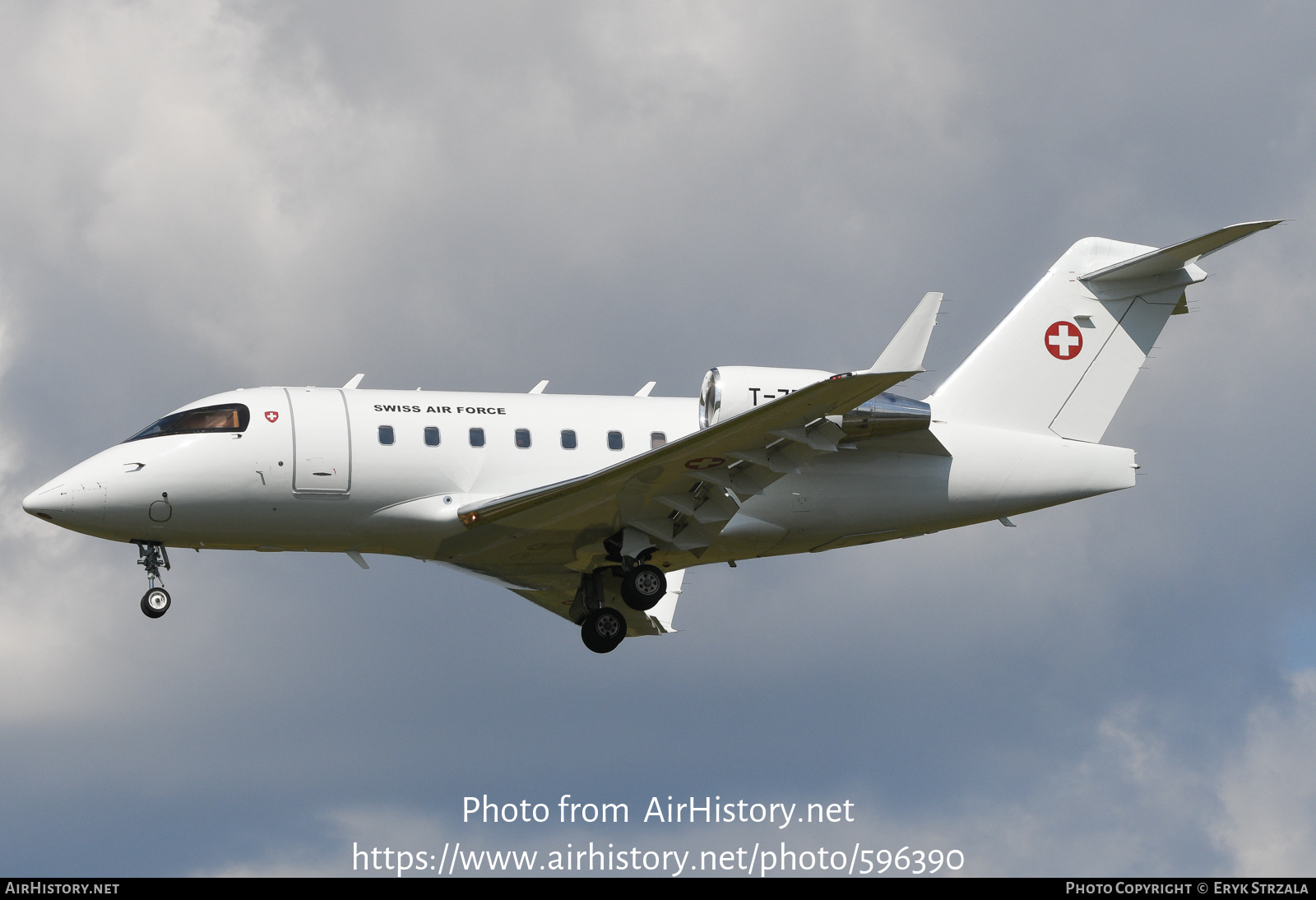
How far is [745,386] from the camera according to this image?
24.5m

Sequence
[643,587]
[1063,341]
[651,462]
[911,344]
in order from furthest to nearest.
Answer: [1063,341] < [643,587] < [651,462] < [911,344]

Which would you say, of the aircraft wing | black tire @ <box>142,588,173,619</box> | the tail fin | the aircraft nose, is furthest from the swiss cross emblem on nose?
the aircraft nose

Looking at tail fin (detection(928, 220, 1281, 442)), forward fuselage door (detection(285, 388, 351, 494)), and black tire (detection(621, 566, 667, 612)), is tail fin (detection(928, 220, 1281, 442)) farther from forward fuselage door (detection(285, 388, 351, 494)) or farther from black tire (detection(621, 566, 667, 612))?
forward fuselage door (detection(285, 388, 351, 494))

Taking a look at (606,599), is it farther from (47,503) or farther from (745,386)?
(47,503)

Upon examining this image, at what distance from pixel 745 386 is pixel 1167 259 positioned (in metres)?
8.22

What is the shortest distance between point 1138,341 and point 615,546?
32.7ft

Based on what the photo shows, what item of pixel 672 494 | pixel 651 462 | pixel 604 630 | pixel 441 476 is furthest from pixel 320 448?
pixel 604 630

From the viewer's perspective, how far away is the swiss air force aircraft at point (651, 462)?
77.8 ft

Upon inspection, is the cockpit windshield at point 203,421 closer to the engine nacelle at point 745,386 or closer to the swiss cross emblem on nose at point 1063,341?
the engine nacelle at point 745,386

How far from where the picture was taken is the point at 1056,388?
1088 inches

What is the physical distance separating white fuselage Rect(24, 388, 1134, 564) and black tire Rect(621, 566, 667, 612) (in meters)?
1.37

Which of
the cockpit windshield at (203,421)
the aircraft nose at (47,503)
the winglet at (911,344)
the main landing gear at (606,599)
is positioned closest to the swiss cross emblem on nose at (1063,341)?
the winglet at (911,344)

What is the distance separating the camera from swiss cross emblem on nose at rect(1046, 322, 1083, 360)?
27.9m
